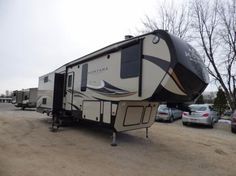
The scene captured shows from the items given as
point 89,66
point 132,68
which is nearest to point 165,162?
point 132,68

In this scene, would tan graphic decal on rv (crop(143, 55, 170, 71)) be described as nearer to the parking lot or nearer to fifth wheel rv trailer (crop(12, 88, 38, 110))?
the parking lot

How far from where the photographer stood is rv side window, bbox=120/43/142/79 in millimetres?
6262

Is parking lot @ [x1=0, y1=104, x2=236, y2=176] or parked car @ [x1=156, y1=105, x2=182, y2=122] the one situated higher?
parked car @ [x1=156, y1=105, x2=182, y2=122]

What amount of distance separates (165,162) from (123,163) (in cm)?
109

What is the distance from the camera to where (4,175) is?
13.5 feet

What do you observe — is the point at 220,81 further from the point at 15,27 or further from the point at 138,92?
the point at 15,27

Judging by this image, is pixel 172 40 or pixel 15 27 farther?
pixel 15 27

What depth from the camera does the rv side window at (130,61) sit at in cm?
626

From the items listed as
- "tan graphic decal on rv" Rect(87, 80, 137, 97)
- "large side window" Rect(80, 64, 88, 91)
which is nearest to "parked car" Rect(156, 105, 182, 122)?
"large side window" Rect(80, 64, 88, 91)

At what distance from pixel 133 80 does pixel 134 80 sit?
0.04 metres

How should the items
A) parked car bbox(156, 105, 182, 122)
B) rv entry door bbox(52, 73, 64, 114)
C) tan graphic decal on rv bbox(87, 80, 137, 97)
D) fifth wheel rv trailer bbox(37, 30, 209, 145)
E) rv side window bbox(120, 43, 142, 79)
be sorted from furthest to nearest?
parked car bbox(156, 105, 182, 122), rv entry door bbox(52, 73, 64, 114), tan graphic decal on rv bbox(87, 80, 137, 97), rv side window bbox(120, 43, 142, 79), fifth wheel rv trailer bbox(37, 30, 209, 145)

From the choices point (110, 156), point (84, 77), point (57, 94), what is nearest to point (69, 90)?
point (57, 94)

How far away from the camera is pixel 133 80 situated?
20.8 ft

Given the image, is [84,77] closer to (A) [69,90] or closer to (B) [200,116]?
(A) [69,90]
